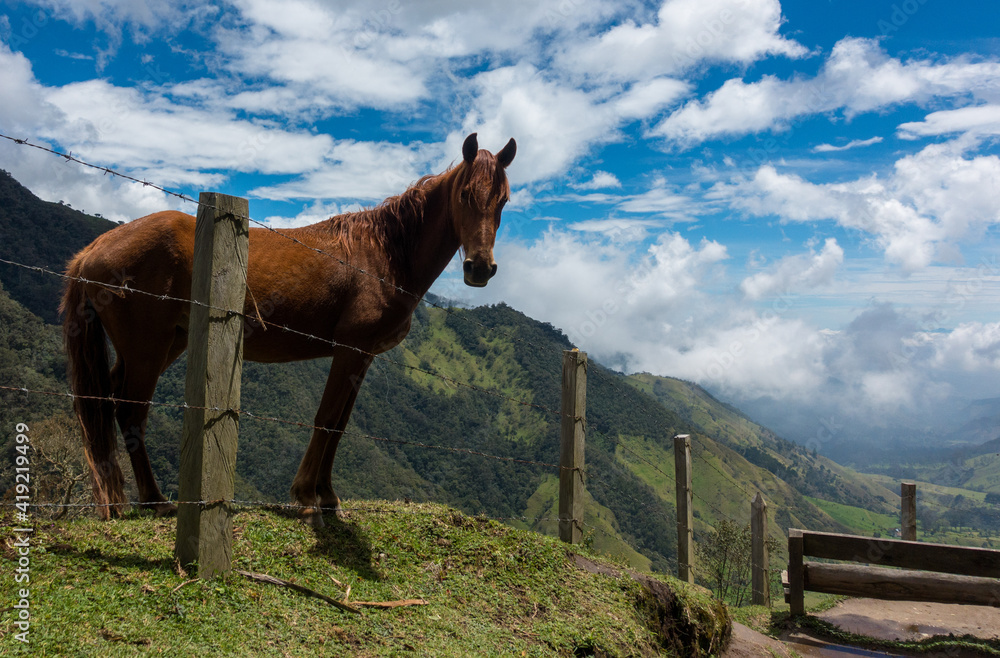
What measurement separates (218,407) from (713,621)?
5.22 metres

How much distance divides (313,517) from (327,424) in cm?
78

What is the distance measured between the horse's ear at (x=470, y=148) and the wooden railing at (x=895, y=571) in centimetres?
604

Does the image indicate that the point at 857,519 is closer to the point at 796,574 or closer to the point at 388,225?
the point at 796,574

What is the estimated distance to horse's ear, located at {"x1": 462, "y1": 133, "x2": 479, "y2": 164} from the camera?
5387 mm

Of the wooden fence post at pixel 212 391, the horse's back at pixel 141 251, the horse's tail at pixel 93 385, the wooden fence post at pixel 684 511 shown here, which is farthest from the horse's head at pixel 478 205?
the wooden fence post at pixel 684 511

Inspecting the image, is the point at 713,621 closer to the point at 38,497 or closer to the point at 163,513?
the point at 163,513

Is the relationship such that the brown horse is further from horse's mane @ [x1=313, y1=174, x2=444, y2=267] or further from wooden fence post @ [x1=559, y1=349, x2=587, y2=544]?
wooden fence post @ [x1=559, y1=349, x2=587, y2=544]

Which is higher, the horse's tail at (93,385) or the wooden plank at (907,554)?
the horse's tail at (93,385)

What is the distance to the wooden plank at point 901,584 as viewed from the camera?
7.02m

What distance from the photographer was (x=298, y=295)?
497cm

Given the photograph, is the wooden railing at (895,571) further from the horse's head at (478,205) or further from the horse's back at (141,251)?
the horse's back at (141,251)

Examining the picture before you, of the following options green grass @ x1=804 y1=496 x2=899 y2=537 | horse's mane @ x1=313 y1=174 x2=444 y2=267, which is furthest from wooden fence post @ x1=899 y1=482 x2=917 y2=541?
green grass @ x1=804 y1=496 x2=899 y2=537

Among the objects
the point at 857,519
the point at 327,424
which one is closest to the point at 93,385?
the point at 327,424

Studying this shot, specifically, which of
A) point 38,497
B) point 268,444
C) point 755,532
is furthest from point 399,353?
point 755,532
